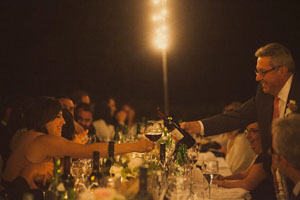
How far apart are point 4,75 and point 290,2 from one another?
8.81m

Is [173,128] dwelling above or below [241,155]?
above

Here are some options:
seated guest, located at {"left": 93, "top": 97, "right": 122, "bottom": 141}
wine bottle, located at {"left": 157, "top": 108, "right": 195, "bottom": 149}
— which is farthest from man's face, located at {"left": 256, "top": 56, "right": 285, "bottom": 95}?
seated guest, located at {"left": 93, "top": 97, "right": 122, "bottom": 141}

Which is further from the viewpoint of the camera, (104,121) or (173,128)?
(104,121)

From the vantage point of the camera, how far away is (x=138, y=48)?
1239 centimetres

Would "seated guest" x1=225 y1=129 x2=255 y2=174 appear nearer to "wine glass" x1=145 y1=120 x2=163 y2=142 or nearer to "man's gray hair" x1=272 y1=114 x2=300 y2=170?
"wine glass" x1=145 y1=120 x2=163 y2=142

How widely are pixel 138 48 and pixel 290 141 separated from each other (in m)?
11.2

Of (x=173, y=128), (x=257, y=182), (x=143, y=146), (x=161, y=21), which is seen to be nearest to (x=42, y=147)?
(x=143, y=146)

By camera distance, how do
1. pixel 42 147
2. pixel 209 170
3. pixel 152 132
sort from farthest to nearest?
pixel 152 132 → pixel 209 170 → pixel 42 147

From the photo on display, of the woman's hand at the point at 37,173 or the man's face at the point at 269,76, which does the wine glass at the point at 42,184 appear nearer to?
the woman's hand at the point at 37,173

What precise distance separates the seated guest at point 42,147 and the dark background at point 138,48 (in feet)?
19.7

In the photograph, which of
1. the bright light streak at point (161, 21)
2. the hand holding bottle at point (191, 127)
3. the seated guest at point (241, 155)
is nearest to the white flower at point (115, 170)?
the hand holding bottle at point (191, 127)

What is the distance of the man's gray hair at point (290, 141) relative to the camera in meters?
1.44

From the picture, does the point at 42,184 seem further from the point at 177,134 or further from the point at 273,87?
the point at 273,87

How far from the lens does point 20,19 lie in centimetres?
952
